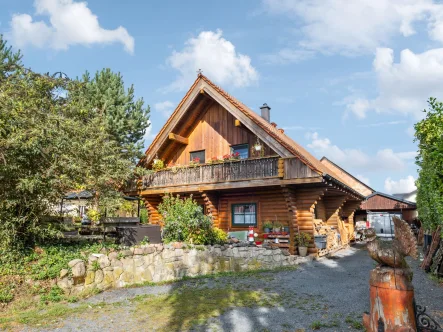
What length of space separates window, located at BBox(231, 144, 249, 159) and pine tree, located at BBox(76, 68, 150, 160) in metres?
7.48

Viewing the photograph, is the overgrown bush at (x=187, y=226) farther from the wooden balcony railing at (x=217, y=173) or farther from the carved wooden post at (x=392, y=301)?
the carved wooden post at (x=392, y=301)

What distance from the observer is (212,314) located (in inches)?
269

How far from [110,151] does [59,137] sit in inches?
216

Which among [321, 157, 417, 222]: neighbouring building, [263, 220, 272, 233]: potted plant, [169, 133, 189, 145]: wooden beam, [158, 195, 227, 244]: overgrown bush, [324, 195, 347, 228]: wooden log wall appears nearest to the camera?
[158, 195, 227, 244]: overgrown bush

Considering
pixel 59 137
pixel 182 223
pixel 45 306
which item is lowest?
pixel 45 306

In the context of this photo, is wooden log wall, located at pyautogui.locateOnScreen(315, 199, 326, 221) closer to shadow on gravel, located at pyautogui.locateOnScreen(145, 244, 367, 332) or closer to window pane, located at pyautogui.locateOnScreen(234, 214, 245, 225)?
window pane, located at pyautogui.locateOnScreen(234, 214, 245, 225)

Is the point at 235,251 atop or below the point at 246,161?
below

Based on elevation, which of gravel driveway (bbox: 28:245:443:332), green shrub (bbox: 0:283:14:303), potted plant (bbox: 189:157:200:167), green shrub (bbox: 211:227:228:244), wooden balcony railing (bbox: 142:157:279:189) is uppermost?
potted plant (bbox: 189:157:200:167)

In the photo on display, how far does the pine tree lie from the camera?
23744 millimetres

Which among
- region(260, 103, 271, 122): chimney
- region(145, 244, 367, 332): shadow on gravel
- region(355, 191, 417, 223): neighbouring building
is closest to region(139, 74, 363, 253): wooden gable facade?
region(260, 103, 271, 122): chimney

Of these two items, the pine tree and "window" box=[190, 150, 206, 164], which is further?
the pine tree

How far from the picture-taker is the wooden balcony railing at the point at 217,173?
15.6 meters

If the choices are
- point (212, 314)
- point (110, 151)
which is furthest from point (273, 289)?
point (110, 151)

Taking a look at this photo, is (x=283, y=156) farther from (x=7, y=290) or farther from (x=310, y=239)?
(x=7, y=290)
